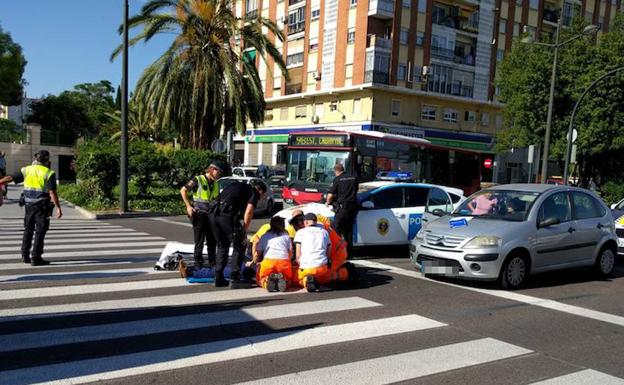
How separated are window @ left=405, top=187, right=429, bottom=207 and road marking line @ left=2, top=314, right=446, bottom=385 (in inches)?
202

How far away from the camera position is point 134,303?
21.0 ft

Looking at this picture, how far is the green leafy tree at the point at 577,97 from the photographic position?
90.0 feet

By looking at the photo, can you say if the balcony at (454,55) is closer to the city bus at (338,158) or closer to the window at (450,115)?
the window at (450,115)

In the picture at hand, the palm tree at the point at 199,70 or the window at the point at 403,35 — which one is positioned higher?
the window at the point at 403,35

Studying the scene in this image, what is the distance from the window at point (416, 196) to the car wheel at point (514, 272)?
3243 mm

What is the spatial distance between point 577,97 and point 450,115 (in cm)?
A: 1658

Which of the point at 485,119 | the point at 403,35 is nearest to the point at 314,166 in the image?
the point at 403,35

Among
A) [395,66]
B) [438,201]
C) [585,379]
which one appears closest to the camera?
[585,379]

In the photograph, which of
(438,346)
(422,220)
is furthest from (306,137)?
(438,346)

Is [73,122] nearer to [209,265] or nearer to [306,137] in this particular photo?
[306,137]

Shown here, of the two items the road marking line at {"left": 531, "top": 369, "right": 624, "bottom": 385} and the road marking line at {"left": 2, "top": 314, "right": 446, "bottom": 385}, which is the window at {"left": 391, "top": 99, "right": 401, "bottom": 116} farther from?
the road marking line at {"left": 531, "top": 369, "right": 624, "bottom": 385}

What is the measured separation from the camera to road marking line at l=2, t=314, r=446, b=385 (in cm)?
414

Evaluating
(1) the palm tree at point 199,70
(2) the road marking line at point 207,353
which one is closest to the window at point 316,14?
(1) the palm tree at point 199,70

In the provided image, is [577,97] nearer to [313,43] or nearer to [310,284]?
[313,43]
